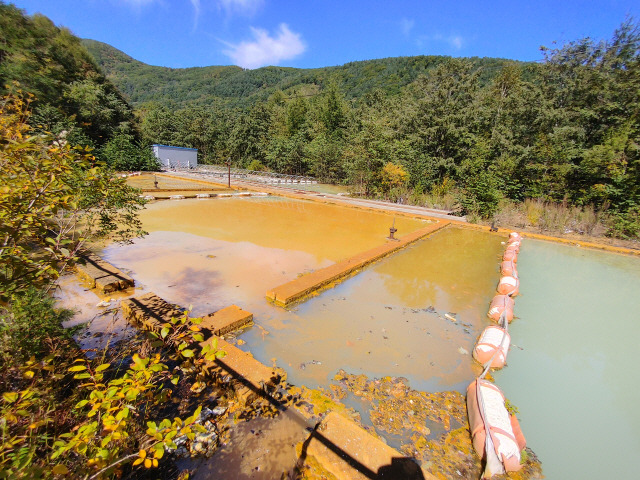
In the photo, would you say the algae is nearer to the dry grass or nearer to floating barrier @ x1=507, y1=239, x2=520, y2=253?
floating barrier @ x1=507, y1=239, x2=520, y2=253

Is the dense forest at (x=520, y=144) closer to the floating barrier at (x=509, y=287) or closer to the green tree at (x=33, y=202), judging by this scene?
the floating barrier at (x=509, y=287)

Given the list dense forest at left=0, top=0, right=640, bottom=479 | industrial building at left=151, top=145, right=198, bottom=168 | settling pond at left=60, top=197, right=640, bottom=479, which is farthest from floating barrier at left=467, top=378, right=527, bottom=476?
industrial building at left=151, top=145, right=198, bottom=168

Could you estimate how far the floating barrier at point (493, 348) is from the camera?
250cm

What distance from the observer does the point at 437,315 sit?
11.0 ft

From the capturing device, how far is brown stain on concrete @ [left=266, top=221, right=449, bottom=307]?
3371 millimetres

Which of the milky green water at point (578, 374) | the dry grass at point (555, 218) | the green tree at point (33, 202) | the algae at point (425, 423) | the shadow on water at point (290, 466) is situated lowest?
the milky green water at point (578, 374)

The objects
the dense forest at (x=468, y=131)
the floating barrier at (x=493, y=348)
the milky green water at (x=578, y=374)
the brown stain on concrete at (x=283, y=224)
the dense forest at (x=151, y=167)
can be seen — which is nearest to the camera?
the dense forest at (x=151, y=167)

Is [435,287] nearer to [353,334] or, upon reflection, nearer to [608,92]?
[353,334]

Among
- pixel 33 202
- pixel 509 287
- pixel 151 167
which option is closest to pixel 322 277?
pixel 509 287

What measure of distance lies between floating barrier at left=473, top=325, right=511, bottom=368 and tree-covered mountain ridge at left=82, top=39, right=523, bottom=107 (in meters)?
52.5

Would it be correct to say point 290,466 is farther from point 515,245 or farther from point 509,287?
point 515,245

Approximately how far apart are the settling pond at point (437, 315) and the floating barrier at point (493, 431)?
0.90ft

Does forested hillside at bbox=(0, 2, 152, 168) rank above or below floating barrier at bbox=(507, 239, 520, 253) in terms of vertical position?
above

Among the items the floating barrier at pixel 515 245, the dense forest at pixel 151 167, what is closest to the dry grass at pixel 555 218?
the dense forest at pixel 151 167
